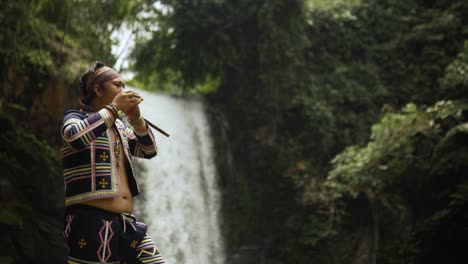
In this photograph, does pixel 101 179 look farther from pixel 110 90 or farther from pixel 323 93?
pixel 323 93

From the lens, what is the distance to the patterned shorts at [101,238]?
253cm

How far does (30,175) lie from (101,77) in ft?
14.9

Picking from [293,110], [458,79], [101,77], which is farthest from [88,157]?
[293,110]

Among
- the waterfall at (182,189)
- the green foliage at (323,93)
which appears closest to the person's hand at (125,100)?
the green foliage at (323,93)

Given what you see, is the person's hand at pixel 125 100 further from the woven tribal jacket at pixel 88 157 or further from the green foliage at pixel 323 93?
the green foliage at pixel 323 93

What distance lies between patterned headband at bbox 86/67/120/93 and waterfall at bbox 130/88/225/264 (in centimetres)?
598

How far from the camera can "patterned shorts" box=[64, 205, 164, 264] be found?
99.4 inches

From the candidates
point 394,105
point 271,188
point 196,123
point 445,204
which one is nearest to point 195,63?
point 196,123

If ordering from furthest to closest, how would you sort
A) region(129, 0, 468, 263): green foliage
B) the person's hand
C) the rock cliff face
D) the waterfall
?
the waterfall < region(129, 0, 468, 263): green foliage < the rock cliff face < the person's hand

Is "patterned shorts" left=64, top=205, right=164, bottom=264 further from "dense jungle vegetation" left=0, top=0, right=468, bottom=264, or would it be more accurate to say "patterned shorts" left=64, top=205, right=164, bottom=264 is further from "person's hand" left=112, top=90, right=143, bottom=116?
"dense jungle vegetation" left=0, top=0, right=468, bottom=264

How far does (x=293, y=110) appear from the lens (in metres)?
10.4

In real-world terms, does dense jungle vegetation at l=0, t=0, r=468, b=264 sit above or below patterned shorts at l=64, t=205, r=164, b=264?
above

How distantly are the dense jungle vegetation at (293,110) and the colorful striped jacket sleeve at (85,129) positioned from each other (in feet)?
14.2

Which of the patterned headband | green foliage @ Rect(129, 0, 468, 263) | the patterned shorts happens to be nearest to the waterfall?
green foliage @ Rect(129, 0, 468, 263)
